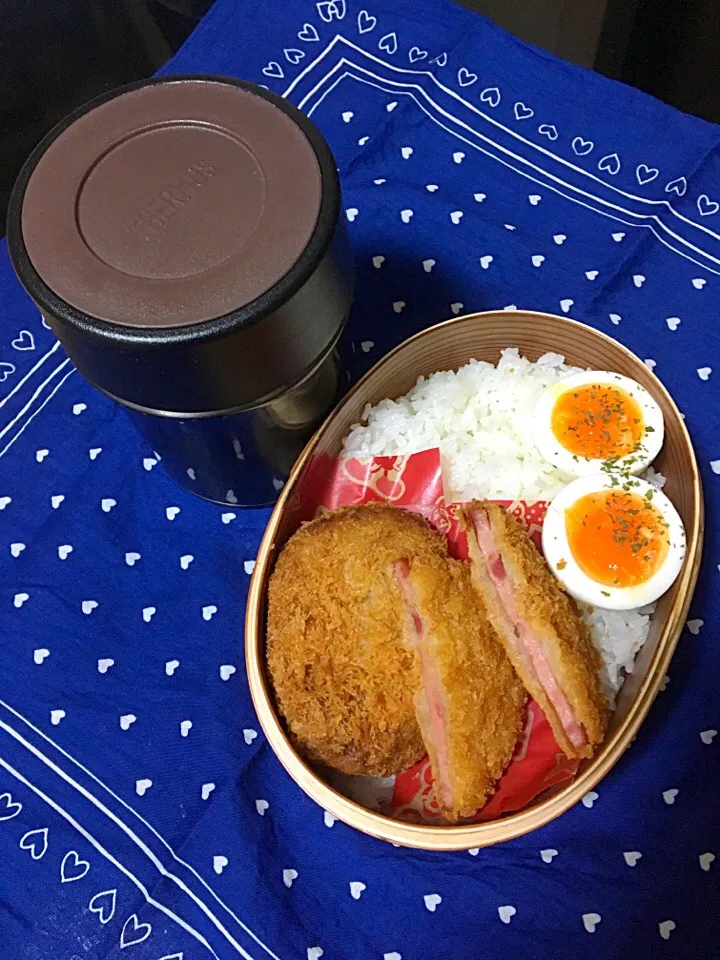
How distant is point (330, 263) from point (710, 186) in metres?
1.50

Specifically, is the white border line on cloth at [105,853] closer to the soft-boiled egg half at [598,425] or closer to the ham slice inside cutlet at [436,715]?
the ham slice inside cutlet at [436,715]

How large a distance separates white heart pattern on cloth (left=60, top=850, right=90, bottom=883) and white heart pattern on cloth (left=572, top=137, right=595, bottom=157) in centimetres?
233

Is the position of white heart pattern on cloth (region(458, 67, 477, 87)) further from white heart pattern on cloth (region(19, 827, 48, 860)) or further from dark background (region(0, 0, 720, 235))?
white heart pattern on cloth (region(19, 827, 48, 860))

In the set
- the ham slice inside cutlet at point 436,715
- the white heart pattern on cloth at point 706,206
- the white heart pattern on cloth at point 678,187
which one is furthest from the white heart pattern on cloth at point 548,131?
the ham slice inside cutlet at point 436,715

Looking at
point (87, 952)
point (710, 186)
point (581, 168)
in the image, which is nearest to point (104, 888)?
point (87, 952)

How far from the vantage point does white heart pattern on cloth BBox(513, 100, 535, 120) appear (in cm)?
245

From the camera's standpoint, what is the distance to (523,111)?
2455 mm

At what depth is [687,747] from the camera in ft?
5.56

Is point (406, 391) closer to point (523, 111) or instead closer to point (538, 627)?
point (538, 627)

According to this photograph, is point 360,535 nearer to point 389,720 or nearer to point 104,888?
point 389,720

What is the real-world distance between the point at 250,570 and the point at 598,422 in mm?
916

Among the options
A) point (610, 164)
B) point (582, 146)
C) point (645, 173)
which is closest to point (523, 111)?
point (582, 146)

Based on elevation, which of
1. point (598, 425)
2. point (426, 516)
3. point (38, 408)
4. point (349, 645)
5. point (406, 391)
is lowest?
point (38, 408)

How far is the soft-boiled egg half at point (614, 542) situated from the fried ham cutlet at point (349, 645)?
27 cm
